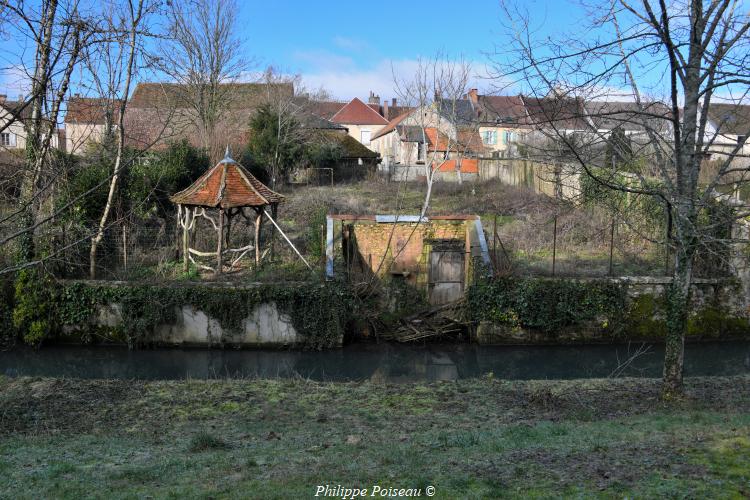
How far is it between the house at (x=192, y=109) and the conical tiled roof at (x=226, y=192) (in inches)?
271

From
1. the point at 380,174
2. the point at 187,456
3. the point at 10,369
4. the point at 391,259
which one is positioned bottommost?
the point at 10,369

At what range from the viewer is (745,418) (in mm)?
7266

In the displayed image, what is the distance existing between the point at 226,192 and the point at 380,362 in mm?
6620

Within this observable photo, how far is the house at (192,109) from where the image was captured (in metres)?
28.2

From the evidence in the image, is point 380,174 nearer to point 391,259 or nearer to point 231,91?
point 231,91

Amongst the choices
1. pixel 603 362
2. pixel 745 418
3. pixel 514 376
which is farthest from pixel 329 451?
pixel 603 362

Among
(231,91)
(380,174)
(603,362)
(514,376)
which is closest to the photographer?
(514,376)

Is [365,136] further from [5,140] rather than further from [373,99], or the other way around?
[5,140]

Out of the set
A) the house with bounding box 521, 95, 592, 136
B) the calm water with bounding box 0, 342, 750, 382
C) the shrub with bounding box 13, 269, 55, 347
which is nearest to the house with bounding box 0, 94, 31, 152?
the house with bounding box 521, 95, 592, 136

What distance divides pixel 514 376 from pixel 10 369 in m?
10.8

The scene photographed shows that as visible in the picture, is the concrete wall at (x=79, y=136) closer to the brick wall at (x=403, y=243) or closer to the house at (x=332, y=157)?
the brick wall at (x=403, y=243)

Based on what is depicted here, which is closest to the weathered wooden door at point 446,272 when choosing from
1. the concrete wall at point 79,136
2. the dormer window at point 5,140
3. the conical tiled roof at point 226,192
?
the conical tiled roof at point 226,192

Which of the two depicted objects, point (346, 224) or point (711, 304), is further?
point (346, 224)

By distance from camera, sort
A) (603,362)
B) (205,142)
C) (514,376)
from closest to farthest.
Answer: (514,376)
(603,362)
(205,142)
